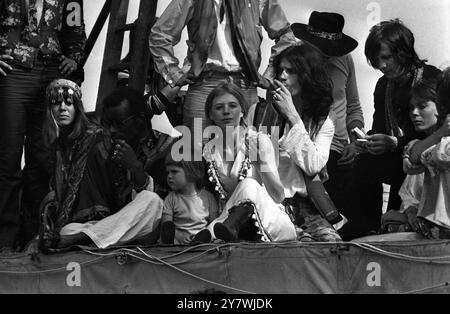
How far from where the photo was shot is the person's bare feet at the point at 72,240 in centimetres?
973

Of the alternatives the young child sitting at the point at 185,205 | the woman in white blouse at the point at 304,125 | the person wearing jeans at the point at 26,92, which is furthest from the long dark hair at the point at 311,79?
the person wearing jeans at the point at 26,92

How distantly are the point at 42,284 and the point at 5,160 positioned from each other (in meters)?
1.17

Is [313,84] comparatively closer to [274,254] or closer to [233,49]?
[233,49]

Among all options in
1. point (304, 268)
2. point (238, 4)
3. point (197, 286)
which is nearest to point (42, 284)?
point (197, 286)

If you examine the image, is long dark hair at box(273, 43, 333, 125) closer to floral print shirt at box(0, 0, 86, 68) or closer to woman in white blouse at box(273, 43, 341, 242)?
woman in white blouse at box(273, 43, 341, 242)

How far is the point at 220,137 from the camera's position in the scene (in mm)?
9984

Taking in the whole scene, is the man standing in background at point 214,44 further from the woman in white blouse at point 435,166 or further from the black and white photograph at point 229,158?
the woman in white blouse at point 435,166

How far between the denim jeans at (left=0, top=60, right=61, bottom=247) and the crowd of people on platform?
0.01m

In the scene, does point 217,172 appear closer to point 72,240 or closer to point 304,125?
point 304,125

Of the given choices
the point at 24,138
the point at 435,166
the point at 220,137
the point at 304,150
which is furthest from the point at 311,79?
the point at 24,138

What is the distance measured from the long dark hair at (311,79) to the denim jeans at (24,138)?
1768mm

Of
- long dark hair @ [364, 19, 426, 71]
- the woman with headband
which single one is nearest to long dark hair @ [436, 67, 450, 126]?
long dark hair @ [364, 19, 426, 71]

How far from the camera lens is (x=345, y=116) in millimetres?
10695
